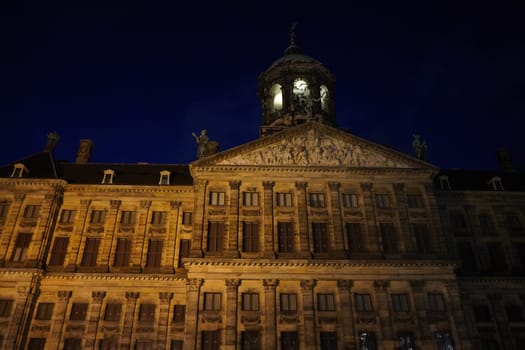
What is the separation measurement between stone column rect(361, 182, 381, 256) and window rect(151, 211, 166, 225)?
57.0 ft

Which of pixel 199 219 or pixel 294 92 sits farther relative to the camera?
pixel 294 92

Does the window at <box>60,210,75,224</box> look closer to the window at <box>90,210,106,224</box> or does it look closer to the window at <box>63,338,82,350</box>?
the window at <box>90,210,106,224</box>

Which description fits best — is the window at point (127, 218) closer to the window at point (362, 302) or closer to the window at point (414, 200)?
the window at point (362, 302)

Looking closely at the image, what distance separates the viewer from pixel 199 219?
1278 inches

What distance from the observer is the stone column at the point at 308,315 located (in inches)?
1118

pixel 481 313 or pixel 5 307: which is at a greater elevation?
pixel 5 307

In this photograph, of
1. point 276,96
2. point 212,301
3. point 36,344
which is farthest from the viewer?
point 276,96

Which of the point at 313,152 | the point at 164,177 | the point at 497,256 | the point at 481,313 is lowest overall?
the point at 481,313

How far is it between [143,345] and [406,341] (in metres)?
19.5

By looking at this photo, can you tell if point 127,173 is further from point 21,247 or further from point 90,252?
point 21,247

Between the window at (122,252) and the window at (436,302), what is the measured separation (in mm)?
24193

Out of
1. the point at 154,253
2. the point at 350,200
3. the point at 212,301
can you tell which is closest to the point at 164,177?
the point at 154,253

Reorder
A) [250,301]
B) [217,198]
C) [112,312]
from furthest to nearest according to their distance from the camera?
[217,198] < [112,312] < [250,301]

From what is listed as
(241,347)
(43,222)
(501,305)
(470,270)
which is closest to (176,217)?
(43,222)
